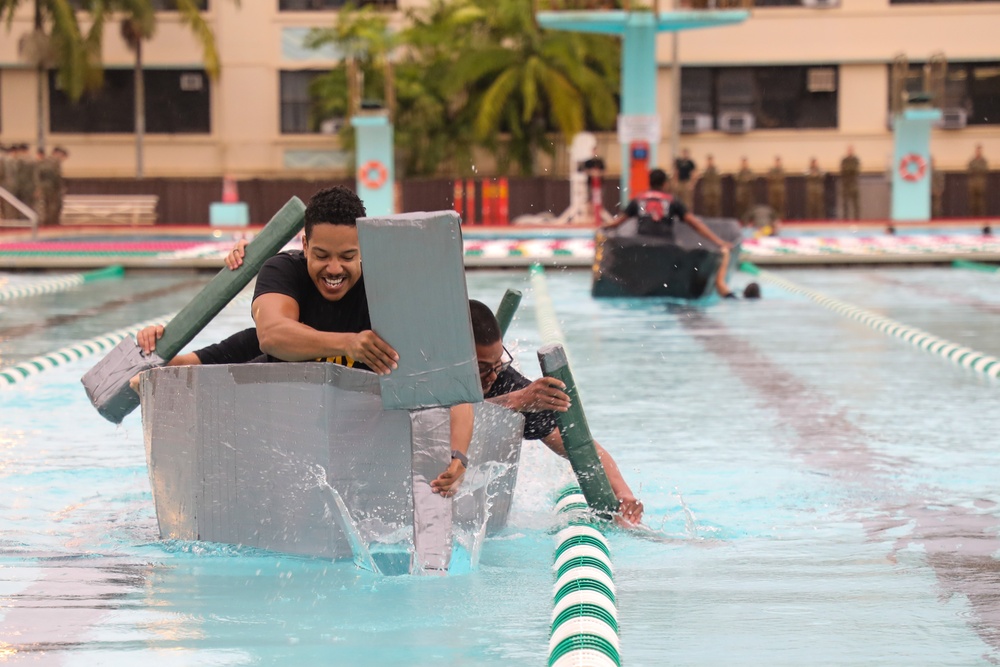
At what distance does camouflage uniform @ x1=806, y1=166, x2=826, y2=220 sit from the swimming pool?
21.7 meters

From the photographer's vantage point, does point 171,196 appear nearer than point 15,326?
No

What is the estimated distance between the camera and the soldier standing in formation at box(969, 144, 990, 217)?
102ft

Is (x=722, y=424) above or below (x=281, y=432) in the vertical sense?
below

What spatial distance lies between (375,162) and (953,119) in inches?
587

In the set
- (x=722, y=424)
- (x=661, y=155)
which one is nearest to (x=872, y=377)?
(x=722, y=424)

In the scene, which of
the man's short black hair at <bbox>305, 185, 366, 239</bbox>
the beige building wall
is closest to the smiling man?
the man's short black hair at <bbox>305, 185, 366, 239</bbox>

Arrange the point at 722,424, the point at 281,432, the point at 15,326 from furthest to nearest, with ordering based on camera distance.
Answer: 1. the point at 15,326
2. the point at 722,424
3. the point at 281,432

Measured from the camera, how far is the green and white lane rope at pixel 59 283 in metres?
15.3

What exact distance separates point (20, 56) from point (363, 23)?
7441mm

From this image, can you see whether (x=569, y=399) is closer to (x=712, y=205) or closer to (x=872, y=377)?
(x=872, y=377)

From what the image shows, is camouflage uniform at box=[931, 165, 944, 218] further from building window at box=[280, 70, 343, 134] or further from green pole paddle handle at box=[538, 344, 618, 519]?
green pole paddle handle at box=[538, 344, 618, 519]

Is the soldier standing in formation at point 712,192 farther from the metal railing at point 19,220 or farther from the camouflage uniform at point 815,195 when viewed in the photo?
the metal railing at point 19,220

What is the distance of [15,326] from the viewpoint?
1245 centimetres

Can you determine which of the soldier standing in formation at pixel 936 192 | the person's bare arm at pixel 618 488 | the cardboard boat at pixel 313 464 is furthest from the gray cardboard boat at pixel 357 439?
the soldier standing in formation at pixel 936 192
